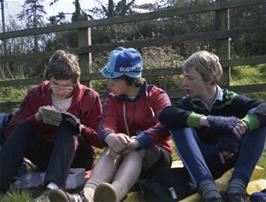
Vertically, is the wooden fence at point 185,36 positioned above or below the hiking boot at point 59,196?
above

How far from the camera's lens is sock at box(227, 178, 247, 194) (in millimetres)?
2803

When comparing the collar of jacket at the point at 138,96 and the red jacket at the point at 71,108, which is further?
the red jacket at the point at 71,108

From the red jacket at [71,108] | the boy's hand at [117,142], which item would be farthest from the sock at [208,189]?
the red jacket at [71,108]

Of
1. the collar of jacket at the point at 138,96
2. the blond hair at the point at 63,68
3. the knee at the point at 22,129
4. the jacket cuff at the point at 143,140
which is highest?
the blond hair at the point at 63,68

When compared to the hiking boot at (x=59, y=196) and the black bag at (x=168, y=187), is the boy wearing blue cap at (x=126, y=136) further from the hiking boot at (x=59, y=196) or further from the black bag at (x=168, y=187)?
the black bag at (x=168, y=187)

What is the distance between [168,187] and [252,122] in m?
0.62

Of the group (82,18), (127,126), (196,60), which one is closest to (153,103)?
(127,126)

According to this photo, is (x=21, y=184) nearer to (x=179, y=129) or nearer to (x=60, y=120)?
(x=60, y=120)

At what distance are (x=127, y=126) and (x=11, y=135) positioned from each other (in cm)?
77

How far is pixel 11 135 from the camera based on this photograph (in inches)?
134

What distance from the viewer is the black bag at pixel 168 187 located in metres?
3.01

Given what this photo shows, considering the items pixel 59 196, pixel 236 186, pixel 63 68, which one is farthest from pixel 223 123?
pixel 63 68

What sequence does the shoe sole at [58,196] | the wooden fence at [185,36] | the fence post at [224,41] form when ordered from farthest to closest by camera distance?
the fence post at [224,41] < the wooden fence at [185,36] < the shoe sole at [58,196]

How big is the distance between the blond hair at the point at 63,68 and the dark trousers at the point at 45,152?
349 millimetres
